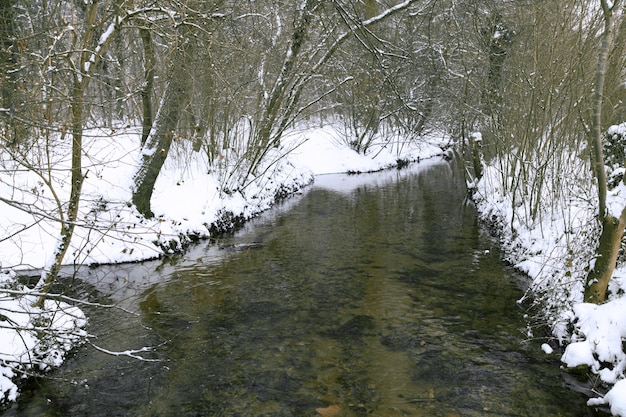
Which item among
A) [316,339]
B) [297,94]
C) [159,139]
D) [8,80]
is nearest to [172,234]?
[316,339]

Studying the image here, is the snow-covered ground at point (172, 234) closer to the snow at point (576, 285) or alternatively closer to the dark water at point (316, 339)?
the snow at point (576, 285)

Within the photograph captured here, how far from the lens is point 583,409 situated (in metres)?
4.62

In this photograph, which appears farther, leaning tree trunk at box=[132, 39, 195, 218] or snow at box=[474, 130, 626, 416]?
leaning tree trunk at box=[132, 39, 195, 218]

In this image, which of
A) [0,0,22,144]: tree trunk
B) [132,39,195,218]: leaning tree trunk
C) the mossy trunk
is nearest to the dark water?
the mossy trunk

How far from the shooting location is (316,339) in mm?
6090

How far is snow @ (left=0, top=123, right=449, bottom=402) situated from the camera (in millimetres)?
4629

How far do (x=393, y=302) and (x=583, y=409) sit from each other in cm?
301

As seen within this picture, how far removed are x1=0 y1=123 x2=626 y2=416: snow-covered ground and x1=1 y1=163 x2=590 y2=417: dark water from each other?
1.26 ft

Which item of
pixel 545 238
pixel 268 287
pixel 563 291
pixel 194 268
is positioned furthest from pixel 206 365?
pixel 545 238

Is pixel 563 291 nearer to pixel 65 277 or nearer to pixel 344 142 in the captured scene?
pixel 65 277

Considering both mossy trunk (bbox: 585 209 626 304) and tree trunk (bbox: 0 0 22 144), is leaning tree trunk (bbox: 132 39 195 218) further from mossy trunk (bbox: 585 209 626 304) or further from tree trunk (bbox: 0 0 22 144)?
mossy trunk (bbox: 585 209 626 304)

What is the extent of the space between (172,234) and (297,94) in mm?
8392

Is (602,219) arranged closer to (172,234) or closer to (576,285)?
(576,285)

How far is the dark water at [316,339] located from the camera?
15.7 ft
